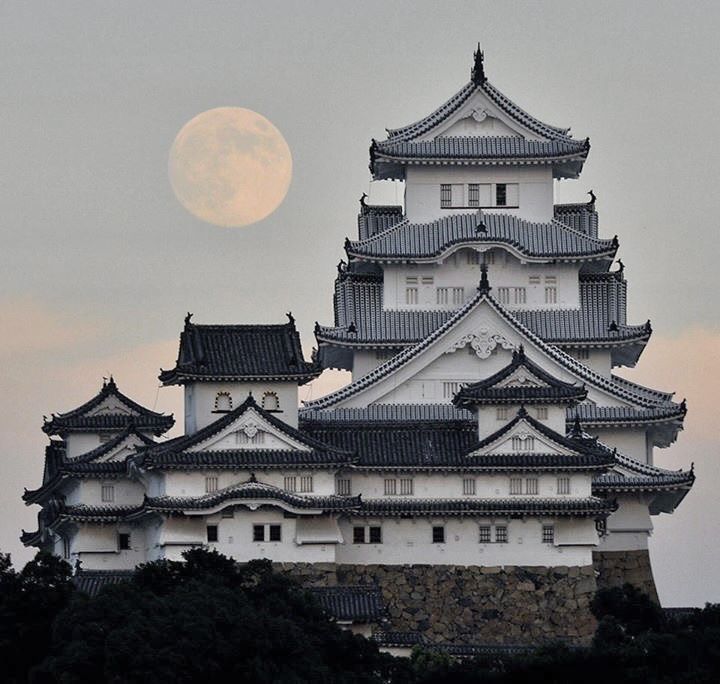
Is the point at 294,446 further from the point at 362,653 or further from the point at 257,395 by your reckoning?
the point at 362,653

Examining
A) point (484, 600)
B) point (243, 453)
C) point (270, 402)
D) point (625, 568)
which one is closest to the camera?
point (243, 453)

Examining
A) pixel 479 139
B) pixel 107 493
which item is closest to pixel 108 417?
pixel 107 493

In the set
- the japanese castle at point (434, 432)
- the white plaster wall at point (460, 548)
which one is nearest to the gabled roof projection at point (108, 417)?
the japanese castle at point (434, 432)

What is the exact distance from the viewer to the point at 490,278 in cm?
10481

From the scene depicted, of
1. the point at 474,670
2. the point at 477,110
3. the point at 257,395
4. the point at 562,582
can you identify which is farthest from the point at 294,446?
the point at 477,110

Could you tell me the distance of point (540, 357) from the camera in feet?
324

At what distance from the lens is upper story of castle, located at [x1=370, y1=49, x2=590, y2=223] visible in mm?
105438

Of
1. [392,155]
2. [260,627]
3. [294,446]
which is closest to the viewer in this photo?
[260,627]

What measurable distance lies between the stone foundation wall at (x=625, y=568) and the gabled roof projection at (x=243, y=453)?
12.1m

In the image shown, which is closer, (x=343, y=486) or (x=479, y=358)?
(x=343, y=486)

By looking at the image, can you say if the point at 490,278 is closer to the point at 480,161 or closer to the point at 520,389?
the point at 480,161

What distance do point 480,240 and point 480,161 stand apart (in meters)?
3.44

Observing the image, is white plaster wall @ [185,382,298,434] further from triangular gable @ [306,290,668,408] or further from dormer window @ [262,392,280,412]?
triangular gable @ [306,290,668,408]

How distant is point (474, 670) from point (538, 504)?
49.4 feet
